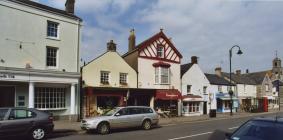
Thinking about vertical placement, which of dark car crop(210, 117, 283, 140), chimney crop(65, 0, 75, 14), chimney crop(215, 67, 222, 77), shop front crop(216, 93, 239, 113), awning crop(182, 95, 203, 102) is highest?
chimney crop(65, 0, 75, 14)

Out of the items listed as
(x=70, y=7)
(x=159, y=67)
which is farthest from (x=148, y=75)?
(x=70, y=7)

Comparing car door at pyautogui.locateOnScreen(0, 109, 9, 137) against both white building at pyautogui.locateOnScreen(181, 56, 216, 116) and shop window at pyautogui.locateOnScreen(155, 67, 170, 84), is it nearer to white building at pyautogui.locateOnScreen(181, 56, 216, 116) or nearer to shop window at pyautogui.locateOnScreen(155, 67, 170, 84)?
shop window at pyautogui.locateOnScreen(155, 67, 170, 84)

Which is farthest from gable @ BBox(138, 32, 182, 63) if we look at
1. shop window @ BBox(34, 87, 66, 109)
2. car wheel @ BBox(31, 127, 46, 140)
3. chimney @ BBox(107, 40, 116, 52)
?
car wheel @ BBox(31, 127, 46, 140)

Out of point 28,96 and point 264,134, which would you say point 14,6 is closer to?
point 28,96

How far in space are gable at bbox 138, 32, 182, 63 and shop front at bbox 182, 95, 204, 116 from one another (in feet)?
14.3

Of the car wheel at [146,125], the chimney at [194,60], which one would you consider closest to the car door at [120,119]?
the car wheel at [146,125]

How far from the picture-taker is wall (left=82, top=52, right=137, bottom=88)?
24703 millimetres

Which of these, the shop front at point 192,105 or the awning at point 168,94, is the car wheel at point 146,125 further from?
the shop front at point 192,105

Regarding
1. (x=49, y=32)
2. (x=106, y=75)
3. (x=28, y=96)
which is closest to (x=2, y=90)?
(x=28, y=96)

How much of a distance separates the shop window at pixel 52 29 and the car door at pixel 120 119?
29.0ft

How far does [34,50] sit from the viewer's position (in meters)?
21.1

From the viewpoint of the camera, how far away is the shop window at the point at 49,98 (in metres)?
21.6

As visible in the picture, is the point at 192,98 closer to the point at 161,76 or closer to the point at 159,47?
the point at 161,76

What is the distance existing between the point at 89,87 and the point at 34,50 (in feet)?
17.0
